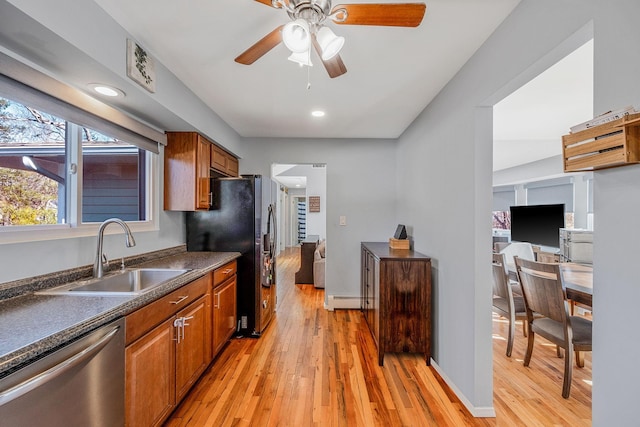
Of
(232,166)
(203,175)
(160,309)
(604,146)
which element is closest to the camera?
(604,146)

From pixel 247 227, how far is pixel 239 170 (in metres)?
1.24

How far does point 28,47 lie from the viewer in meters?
1.31

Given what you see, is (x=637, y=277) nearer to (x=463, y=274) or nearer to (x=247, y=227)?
(x=463, y=274)

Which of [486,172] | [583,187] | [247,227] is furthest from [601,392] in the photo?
[583,187]

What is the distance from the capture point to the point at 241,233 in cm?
292

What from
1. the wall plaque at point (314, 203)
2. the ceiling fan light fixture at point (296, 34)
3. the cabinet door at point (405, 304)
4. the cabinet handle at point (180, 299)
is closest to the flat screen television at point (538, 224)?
the cabinet door at point (405, 304)

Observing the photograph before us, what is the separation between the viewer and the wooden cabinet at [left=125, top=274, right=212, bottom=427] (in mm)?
1365

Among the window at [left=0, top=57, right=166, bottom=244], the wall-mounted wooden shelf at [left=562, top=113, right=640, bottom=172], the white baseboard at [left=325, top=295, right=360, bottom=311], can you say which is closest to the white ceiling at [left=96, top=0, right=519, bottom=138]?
the window at [left=0, top=57, right=166, bottom=244]

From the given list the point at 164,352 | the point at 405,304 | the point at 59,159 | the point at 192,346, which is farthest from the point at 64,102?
the point at 405,304

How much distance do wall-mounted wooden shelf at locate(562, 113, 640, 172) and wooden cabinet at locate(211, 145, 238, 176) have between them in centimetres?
284

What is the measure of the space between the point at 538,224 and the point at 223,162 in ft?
15.6

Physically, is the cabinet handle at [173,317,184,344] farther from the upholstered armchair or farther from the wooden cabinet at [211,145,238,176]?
the upholstered armchair

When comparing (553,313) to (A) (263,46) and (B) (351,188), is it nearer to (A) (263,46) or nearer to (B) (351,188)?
(B) (351,188)

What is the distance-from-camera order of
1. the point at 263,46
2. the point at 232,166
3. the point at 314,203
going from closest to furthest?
the point at 263,46
the point at 232,166
the point at 314,203
